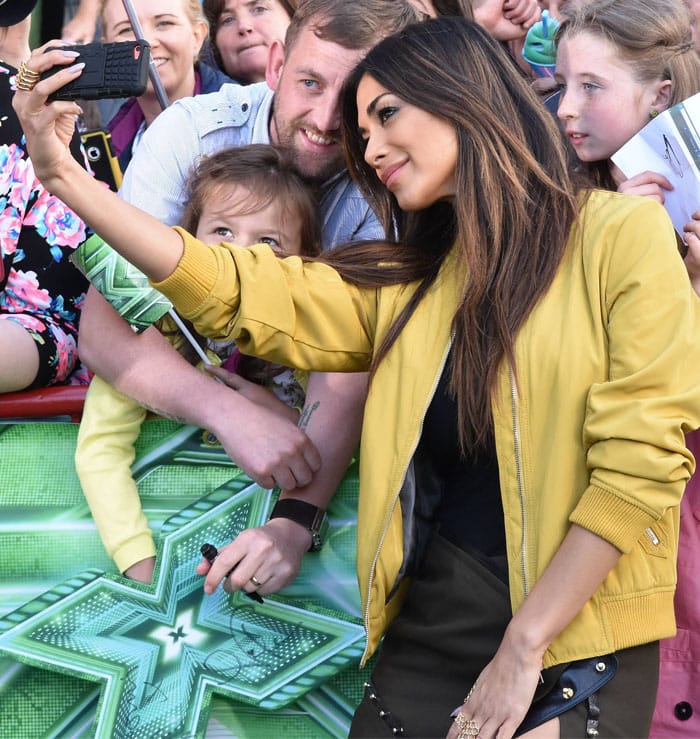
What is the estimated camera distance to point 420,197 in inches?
92.8

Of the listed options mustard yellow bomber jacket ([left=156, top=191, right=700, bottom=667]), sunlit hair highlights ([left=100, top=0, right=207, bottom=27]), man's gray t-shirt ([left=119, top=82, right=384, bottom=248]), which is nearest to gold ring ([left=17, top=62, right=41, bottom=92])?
mustard yellow bomber jacket ([left=156, top=191, right=700, bottom=667])

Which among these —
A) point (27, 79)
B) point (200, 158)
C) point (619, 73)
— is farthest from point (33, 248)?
point (619, 73)

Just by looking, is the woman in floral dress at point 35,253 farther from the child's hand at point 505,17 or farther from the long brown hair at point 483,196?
the child's hand at point 505,17

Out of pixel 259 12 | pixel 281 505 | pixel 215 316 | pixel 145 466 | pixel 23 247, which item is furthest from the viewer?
pixel 259 12

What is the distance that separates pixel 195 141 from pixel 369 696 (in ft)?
5.19

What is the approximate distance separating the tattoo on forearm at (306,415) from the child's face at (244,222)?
0.39 m

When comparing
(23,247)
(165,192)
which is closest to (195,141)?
(165,192)

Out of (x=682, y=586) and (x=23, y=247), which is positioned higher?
(x=23, y=247)

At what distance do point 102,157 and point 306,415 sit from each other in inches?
45.5

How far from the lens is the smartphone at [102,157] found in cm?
346

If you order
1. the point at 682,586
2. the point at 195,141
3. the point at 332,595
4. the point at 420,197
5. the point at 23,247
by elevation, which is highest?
the point at 420,197

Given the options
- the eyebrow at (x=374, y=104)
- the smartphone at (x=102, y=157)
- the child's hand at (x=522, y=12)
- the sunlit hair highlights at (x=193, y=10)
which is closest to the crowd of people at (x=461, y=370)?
the eyebrow at (x=374, y=104)

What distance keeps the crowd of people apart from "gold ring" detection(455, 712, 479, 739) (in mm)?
11

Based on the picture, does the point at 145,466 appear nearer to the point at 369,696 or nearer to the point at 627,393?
the point at 369,696
